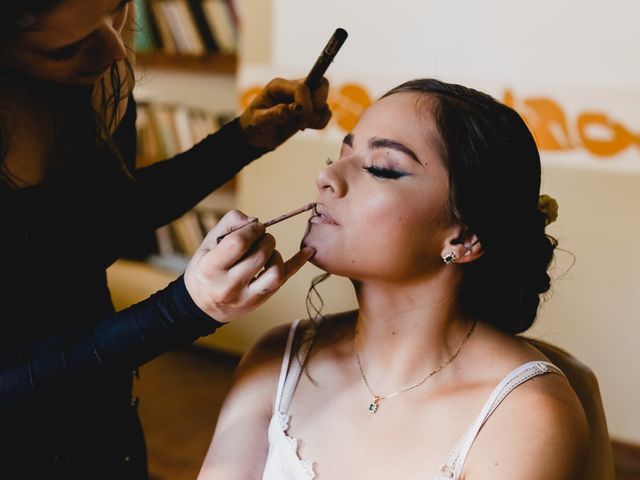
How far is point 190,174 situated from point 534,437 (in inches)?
33.1

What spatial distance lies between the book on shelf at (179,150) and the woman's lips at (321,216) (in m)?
2.34

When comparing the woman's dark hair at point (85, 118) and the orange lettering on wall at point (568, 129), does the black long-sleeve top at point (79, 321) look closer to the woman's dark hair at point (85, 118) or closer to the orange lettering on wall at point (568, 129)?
the woman's dark hair at point (85, 118)

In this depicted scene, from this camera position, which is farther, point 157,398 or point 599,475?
point 157,398

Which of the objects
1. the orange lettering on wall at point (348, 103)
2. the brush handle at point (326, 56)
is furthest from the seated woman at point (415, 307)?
the orange lettering on wall at point (348, 103)

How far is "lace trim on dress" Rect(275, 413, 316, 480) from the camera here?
1.17 m

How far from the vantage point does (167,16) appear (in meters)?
3.51

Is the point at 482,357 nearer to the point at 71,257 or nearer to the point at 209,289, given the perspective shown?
the point at 209,289

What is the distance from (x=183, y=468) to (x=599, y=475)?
72.4 inches

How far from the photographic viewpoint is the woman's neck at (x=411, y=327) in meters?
1.25

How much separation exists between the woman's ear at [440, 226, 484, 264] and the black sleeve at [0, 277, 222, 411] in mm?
494

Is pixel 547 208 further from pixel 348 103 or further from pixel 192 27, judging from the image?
pixel 192 27

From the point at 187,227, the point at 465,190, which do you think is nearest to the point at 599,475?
the point at 465,190

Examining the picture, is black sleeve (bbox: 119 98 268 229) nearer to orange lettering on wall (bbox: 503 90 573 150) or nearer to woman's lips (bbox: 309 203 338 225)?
woman's lips (bbox: 309 203 338 225)

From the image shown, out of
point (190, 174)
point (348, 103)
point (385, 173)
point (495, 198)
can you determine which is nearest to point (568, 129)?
point (348, 103)
